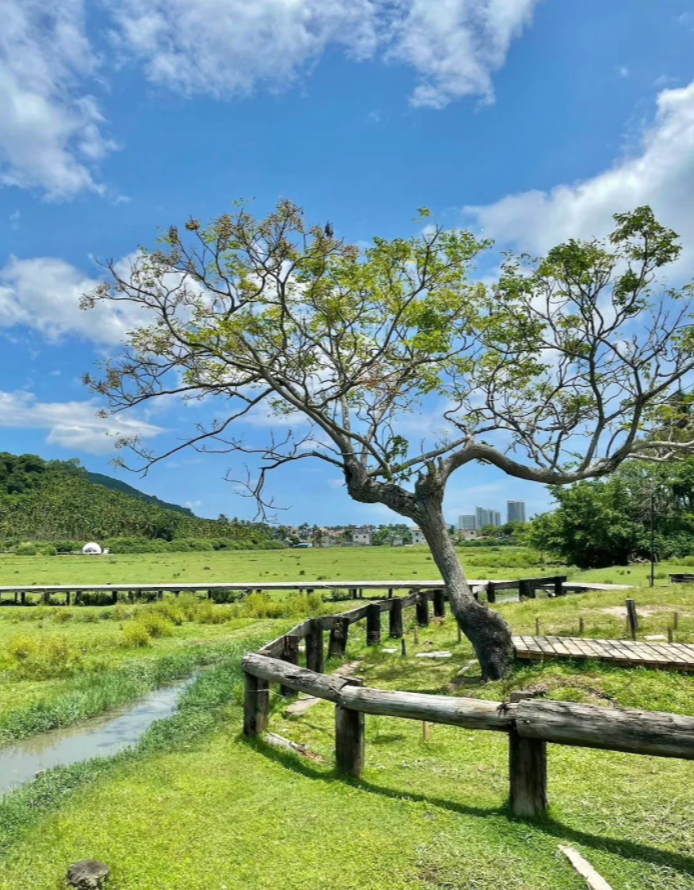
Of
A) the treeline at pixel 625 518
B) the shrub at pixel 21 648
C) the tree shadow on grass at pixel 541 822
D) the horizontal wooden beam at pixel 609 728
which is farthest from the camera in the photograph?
the treeline at pixel 625 518

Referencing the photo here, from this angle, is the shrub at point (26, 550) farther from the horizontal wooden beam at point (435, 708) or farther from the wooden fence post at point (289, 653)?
the horizontal wooden beam at point (435, 708)

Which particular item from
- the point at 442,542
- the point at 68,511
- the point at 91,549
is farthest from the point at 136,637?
the point at 68,511

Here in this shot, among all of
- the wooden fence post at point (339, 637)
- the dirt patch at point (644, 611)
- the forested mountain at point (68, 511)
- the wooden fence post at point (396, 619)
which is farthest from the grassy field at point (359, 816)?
the forested mountain at point (68, 511)

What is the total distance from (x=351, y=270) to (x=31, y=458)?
12346 cm

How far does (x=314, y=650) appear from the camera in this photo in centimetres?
1073

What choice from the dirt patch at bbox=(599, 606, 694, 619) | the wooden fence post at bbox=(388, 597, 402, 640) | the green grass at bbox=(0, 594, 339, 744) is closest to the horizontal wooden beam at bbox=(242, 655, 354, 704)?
the green grass at bbox=(0, 594, 339, 744)

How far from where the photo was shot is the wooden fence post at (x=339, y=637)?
12.5 metres

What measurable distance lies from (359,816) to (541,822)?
136 cm

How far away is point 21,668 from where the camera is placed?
12695 millimetres

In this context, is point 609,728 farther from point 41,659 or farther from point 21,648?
point 21,648

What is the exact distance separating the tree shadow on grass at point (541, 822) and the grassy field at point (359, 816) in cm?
2

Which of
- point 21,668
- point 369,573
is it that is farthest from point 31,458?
point 21,668

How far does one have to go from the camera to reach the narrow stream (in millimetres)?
7637

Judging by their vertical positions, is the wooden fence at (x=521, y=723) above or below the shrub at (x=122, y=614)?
above
